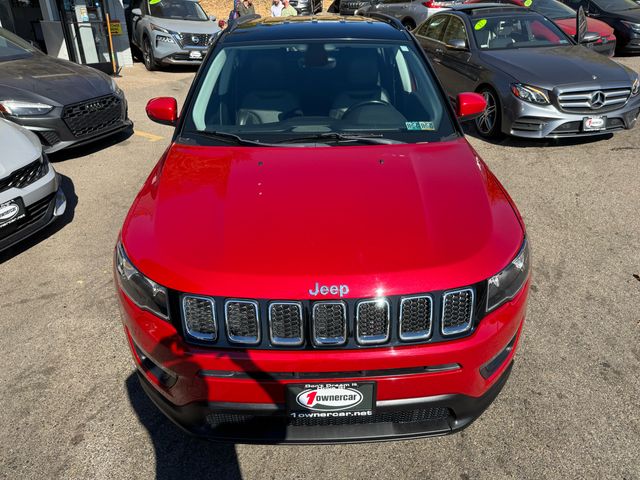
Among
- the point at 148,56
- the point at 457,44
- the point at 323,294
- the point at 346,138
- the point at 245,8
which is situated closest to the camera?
the point at 323,294

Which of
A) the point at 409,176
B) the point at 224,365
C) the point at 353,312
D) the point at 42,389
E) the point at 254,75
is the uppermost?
the point at 254,75

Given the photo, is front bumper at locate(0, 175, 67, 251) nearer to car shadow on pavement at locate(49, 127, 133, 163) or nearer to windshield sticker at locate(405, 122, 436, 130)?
car shadow on pavement at locate(49, 127, 133, 163)

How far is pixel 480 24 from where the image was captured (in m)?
7.63

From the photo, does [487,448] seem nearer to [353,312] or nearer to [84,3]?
[353,312]

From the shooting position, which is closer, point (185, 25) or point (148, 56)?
point (185, 25)

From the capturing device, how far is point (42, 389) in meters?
2.84

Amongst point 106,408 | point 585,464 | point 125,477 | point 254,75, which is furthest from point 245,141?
point 585,464

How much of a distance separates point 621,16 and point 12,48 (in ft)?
41.7

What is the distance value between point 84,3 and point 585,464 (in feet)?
42.6

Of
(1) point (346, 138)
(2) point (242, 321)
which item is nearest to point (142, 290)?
(2) point (242, 321)

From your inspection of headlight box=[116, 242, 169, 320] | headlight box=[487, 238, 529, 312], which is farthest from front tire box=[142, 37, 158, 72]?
headlight box=[487, 238, 529, 312]

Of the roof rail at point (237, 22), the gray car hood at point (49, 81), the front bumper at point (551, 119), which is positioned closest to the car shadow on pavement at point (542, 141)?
the front bumper at point (551, 119)

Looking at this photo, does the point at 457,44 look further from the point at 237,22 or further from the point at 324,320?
the point at 324,320

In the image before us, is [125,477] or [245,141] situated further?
[245,141]
